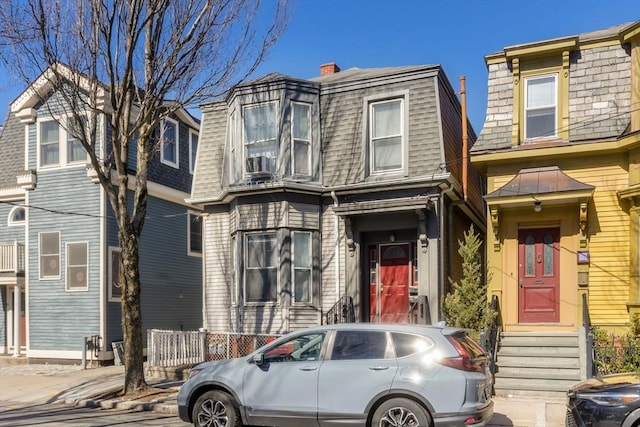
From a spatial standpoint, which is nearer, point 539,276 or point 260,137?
point 539,276

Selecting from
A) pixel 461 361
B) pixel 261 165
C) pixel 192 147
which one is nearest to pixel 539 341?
pixel 461 361

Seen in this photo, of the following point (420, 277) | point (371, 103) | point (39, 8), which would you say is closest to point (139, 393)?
point (420, 277)

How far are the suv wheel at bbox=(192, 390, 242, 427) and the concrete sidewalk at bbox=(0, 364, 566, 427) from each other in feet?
8.69

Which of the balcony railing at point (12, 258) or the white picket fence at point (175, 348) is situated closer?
the white picket fence at point (175, 348)

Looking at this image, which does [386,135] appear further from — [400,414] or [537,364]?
[400,414]

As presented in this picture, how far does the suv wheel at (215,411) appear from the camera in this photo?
7922 mm

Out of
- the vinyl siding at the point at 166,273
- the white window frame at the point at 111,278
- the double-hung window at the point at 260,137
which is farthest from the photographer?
the vinyl siding at the point at 166,273

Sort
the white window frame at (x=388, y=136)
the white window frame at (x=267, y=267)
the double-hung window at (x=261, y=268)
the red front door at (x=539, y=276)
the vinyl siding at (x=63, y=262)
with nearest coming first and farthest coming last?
the red front door at (x=539, y=276) < the white window frame at (x=388, y=136) < the white window frame at (x=267, y=267) < the double-hung window at (x=261, y=268) < the vinyl siding at (x=63, y=262)

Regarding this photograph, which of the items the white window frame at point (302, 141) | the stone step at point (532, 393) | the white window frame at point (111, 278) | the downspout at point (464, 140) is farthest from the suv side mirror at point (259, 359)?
the white window frame at point (111, 278)

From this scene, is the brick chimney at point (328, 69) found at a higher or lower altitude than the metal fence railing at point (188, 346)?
higher

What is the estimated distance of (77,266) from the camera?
17.3 metres

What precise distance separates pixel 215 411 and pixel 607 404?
495 centimetres

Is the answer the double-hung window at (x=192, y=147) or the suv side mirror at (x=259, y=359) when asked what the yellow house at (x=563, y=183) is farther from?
the double-hung window at (x=192, y=147)

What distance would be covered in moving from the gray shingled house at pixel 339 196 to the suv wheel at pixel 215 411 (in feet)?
20.4
